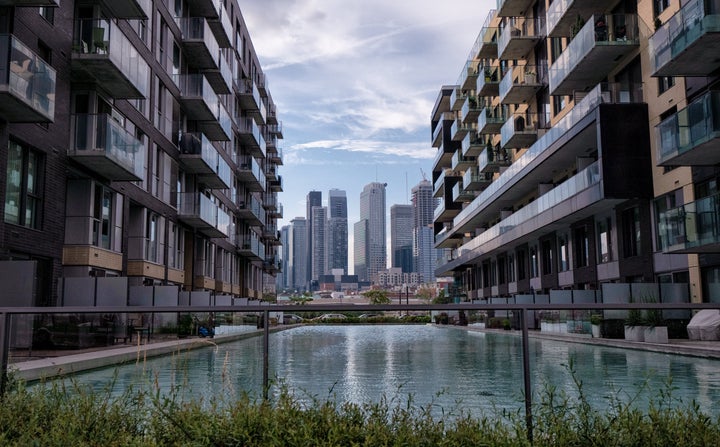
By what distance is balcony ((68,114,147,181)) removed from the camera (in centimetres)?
2161

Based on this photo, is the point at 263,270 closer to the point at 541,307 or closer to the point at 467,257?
the point at 467,257

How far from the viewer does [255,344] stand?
545 centimetres

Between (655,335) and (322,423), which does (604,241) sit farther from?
(322,423)

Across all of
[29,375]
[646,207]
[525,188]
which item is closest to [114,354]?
[29,375]

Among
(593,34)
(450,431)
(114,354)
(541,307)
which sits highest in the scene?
(593,34)

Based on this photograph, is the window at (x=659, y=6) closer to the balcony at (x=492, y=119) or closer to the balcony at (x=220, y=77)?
the balcony at (x=492, y=119)

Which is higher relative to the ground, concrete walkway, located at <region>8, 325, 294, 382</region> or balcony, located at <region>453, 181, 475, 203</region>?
balcony, located at <region>453, 181, 475, 203</region>

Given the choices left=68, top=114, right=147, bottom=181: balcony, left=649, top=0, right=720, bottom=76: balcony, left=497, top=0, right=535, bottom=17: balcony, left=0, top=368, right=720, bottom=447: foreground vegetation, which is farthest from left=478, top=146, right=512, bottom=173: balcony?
left=0, top=368, right=720, bottom=447: foreground vegetation

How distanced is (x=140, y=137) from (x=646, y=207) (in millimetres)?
22454

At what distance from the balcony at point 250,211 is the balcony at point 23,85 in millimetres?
33620

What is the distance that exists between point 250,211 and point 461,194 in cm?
1993

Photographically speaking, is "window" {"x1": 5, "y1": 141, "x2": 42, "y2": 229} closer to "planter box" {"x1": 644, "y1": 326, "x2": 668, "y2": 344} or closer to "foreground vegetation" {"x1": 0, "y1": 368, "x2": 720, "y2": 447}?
"foreground vegetation" {"x1": 0, "y1": 368, "x2": 720, "y2": 447}

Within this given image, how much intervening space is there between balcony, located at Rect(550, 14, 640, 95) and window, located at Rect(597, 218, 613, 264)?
283 inches

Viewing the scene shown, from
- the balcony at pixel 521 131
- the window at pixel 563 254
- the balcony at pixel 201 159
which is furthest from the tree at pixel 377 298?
the balcony at pixel 201 159
